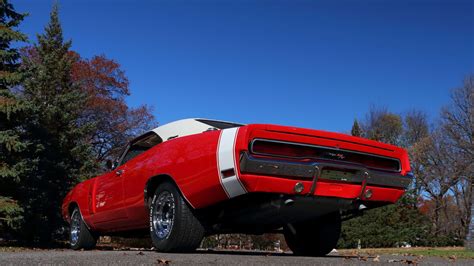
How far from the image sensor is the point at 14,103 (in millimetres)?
12891

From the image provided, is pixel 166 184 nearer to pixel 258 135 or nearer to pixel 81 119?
pixel 258 135

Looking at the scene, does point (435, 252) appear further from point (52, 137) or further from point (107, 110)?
point (107, 110)

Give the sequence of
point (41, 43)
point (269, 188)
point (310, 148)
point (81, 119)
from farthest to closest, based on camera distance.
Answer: point (81, 119) → point (41, 43) → point (310, 148) → point (269, 188)

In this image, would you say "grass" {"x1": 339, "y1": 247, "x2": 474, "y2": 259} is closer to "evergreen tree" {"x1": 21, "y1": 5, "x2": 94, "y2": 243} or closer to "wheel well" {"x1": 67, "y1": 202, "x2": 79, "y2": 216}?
"wheel well" {"x1": 67, "y1": 202, "x2": 79, "y2": 216}

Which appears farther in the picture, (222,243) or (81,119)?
(81,119)

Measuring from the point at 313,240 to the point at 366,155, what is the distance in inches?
63.6

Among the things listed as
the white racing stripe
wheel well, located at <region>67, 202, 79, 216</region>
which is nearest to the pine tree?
wheel well, located at <region>67, 202, 79, 216</region>

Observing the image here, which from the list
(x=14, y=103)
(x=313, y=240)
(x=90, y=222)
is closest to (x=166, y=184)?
(x=313, y=240)

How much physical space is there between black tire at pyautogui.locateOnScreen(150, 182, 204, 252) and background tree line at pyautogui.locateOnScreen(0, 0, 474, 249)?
8445 millimetres

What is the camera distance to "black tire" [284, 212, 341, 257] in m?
6.17

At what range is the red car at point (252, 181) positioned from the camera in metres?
4.57

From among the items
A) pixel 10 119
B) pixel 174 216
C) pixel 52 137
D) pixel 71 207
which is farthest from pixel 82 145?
pixel 174 216

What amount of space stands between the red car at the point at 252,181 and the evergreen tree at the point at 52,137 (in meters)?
9.83

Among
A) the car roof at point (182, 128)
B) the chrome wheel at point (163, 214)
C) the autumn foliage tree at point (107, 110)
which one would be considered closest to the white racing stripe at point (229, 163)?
the chrome wheel at point (163, 214)
